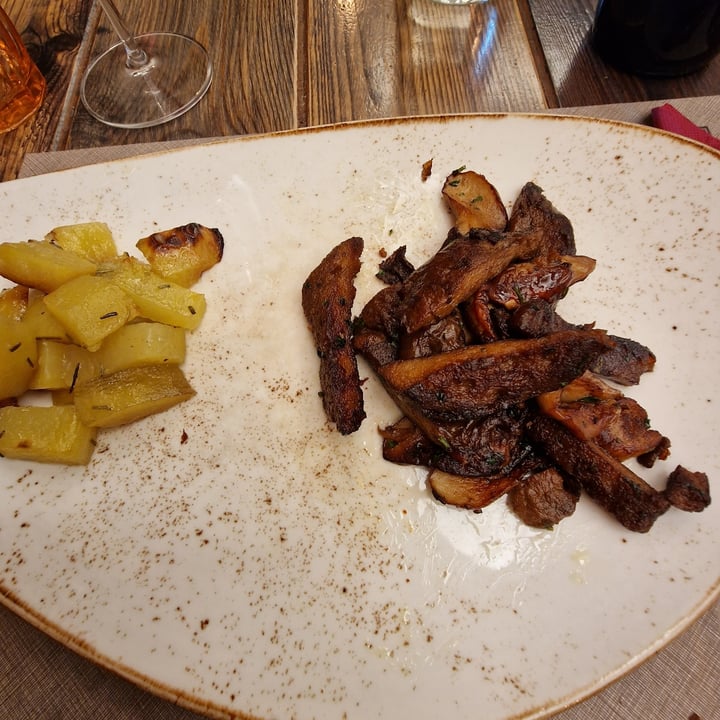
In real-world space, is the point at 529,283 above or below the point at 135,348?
above

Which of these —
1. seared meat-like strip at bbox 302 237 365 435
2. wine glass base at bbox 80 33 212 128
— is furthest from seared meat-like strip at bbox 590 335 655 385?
wine glass base at bbox 80 33 212 128

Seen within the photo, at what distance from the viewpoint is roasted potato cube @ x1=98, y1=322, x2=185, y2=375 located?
1415 mm

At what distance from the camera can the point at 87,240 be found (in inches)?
63.0

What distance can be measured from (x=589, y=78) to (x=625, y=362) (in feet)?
4.93

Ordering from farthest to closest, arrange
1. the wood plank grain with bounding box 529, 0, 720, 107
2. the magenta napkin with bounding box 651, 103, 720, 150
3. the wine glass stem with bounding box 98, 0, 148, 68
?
the wood plank grain with bounding box 529, 0, 720, 107 → the wine glass stem with bounding box 98, 0, 148, 68 → the magenta napkin with bounding box 651, 103, 720, 150

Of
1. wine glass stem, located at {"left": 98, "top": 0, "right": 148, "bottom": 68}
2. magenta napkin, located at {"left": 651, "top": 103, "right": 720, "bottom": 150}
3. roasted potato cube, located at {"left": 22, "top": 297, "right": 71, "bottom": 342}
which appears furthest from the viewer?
wine glass stem, located at {"left": 98, "top": 0, "right": 148, "bottom": 68}

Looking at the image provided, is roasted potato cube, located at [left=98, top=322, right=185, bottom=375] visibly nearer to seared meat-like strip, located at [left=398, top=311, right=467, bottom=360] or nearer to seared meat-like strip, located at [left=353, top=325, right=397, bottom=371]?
seared meat-like strip, located at [left=353, top=325, right=397, bottom=371]

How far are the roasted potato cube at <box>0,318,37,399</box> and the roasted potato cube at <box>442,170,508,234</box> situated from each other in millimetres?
1180

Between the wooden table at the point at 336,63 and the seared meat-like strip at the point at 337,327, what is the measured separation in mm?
975

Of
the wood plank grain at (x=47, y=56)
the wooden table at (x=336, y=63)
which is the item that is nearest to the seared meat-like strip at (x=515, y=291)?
the wooden table at (x=336, y=63)

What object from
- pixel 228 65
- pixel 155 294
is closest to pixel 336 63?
pixel 228 65

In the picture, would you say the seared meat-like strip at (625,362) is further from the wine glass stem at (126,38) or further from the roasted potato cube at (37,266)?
the wine glass stem at (126,38)

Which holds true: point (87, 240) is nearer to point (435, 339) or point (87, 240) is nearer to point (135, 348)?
point (135, 348)

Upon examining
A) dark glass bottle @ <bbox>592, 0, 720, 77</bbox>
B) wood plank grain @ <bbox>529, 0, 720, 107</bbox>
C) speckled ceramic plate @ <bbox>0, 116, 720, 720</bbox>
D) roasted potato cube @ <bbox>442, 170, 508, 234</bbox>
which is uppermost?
dark glass bottle @ <bbox>592, 0, 720, 77</bbox>
